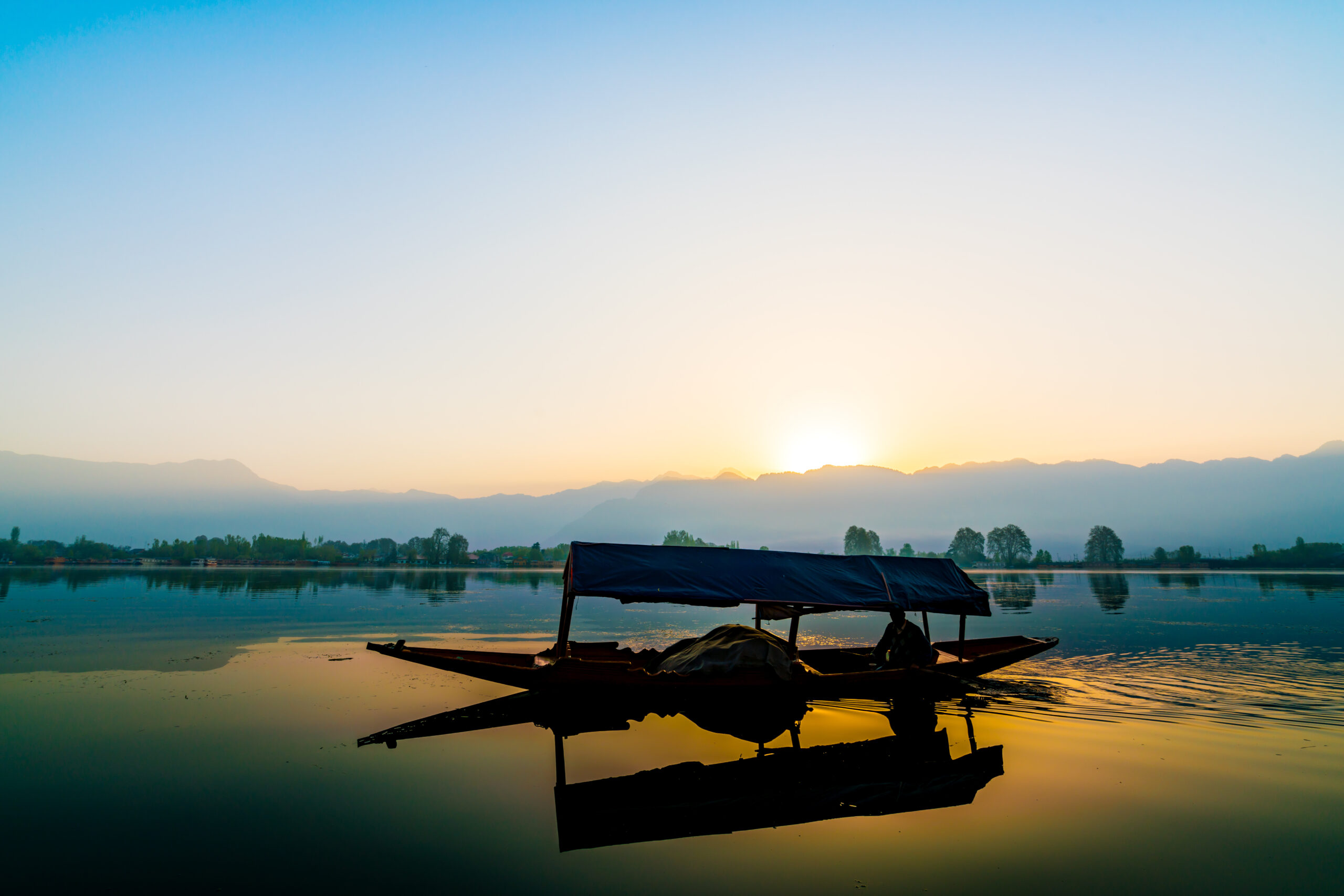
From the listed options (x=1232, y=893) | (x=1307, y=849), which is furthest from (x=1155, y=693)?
(x=1232, y=893)

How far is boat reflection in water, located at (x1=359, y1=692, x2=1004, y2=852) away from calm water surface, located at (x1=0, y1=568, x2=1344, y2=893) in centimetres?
23

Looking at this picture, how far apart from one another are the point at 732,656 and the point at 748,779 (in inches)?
173

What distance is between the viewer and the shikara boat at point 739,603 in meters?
14.3

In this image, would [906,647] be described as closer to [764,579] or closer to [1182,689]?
[764,579]

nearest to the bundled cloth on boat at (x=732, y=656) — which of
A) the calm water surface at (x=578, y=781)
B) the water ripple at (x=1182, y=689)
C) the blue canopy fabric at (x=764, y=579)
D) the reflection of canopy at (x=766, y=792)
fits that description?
the blue canopy fabric at (x=764, y=579)

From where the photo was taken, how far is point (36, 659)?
19.9 metres

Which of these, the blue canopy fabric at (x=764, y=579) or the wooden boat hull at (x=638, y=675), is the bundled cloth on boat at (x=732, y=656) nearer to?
the wooden boat hull at (x=638, y=675)

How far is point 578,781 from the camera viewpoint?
10.5 m

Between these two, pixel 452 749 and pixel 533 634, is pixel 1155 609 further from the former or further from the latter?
pixel 452 749

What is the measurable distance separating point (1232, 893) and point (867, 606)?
29.7 ft

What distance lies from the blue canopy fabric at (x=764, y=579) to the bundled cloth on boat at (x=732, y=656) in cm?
92

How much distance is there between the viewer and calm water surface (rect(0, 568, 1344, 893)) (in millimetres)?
7594

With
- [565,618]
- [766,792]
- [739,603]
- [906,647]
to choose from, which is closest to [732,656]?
[739,603]

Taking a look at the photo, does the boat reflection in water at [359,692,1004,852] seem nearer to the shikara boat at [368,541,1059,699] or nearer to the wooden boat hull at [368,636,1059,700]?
the wooden boat hull at [368,636,1059,700]
